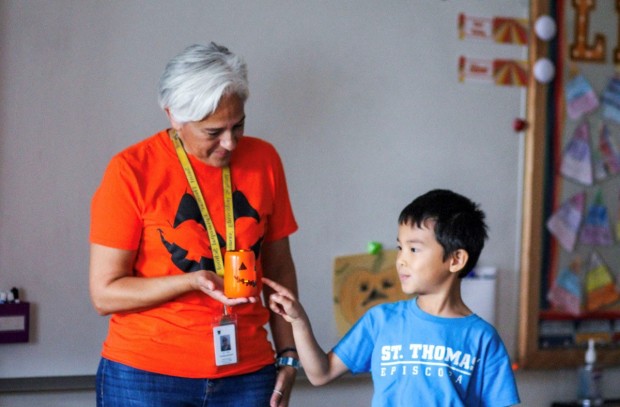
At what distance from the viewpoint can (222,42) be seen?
2662mm

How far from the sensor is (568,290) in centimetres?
321

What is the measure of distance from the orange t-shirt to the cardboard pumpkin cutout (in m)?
0.92

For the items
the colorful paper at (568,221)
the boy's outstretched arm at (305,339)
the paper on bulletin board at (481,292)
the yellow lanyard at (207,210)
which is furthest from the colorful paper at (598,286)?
the yellow lanyard at (207,210)

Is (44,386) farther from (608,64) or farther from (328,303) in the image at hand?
(608,64)

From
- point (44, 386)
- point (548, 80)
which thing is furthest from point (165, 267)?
point (548, 80)

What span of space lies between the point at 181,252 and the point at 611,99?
2067 millimetres

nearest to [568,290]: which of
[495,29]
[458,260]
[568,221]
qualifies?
[568,221]

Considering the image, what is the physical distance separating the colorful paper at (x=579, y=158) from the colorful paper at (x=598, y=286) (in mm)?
317

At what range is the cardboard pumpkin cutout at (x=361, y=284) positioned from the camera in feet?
9.44

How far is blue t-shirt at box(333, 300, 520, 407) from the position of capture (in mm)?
1735

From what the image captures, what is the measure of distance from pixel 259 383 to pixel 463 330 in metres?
0.52

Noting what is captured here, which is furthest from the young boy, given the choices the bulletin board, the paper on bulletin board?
the bulletin board

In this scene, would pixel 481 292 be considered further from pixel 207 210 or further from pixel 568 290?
pixel 207 210

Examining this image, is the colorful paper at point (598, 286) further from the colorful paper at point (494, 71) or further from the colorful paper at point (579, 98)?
the colorful paper at point (494, 71)
